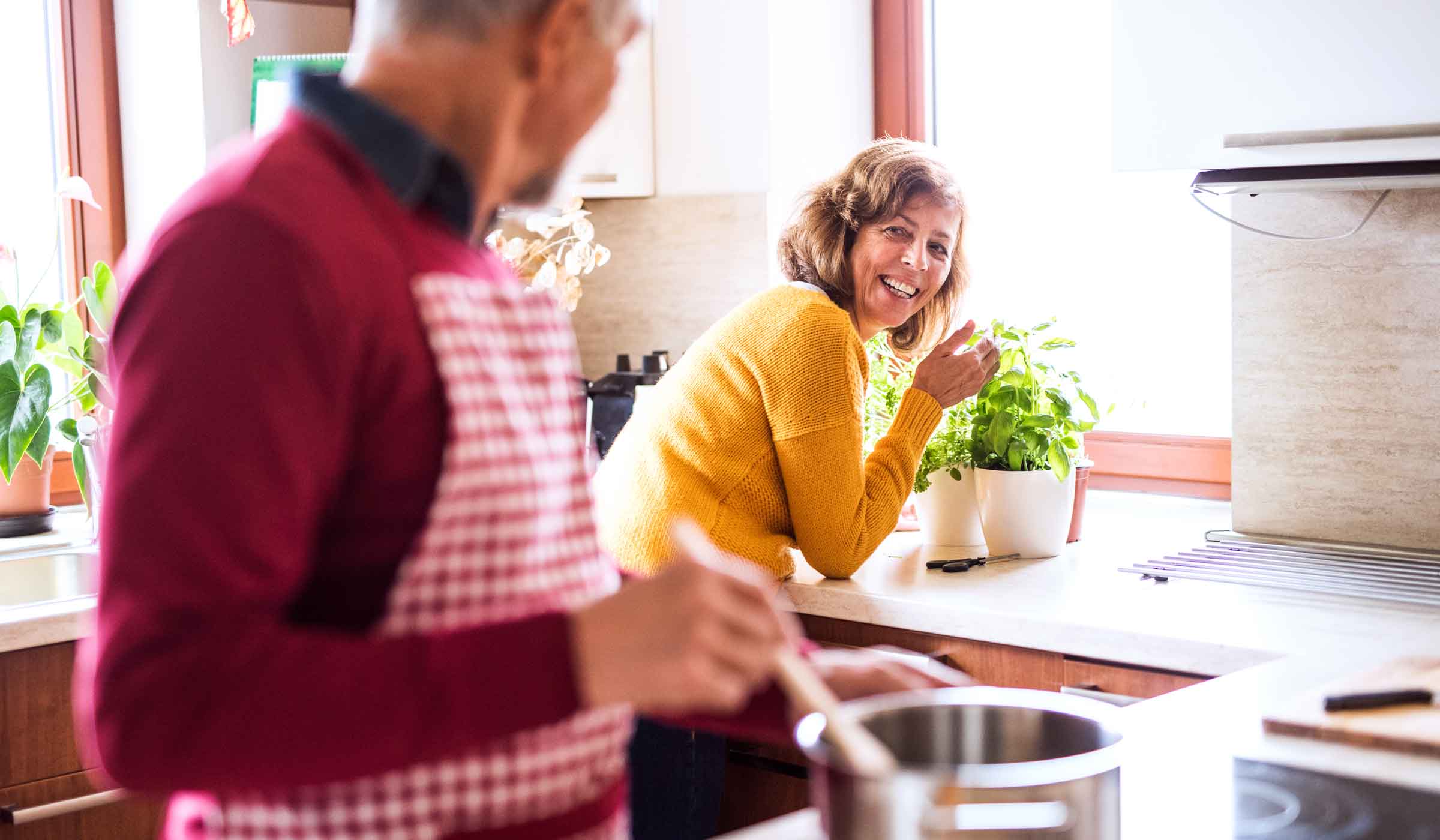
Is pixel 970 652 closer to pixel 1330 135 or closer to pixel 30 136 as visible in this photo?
pixel 1330 135

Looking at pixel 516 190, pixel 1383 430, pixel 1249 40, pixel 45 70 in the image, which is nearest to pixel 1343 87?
pixel 1249 40

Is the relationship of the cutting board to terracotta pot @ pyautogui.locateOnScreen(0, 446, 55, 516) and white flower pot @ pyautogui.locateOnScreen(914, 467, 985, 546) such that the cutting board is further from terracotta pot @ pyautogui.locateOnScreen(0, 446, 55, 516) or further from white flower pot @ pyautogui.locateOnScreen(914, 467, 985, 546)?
terracotta pot @ pyautogui.locateOnScreen(0, 446, 55, 516)

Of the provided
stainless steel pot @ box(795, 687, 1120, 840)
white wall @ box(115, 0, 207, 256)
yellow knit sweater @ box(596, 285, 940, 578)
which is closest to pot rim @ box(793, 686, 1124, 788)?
stainless steel pot @ box(795, 687, 1120, 840)

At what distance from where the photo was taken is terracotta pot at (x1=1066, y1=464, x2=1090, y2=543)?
225 cm

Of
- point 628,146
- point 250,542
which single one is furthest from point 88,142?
point 250,542

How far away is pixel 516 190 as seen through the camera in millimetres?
797

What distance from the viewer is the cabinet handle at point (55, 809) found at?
1861 mm

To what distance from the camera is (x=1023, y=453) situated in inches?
85.9

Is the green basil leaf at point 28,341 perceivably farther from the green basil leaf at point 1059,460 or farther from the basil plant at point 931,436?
the green basil leaf at point 1059,460

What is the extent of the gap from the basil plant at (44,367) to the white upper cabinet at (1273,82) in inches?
65.7

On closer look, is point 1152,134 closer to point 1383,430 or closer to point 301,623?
point 1383,430

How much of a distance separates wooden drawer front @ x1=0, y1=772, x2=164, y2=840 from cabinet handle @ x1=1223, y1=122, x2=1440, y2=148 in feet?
5.63

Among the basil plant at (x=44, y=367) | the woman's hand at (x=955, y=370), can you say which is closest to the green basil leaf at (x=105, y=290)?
the basil plant at (x=44, y=367)

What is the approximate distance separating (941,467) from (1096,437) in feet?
1.95
